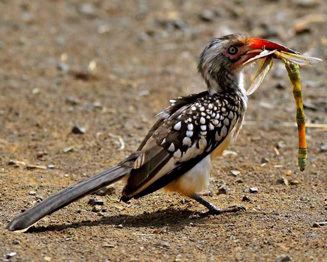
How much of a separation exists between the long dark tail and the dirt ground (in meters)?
0.10

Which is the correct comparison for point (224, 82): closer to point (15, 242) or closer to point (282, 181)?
point (282, 181)

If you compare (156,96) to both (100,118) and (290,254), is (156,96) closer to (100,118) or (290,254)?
(100,118)

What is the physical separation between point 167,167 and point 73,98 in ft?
10.1

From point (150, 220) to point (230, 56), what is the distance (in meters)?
1.33

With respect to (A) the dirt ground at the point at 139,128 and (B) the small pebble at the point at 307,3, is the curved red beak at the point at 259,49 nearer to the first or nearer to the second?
(A) the dirt ground at the point at 139,128

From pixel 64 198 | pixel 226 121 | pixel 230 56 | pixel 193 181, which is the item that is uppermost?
pixel 230 56

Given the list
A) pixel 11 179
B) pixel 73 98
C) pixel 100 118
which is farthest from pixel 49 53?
pixel 11 179

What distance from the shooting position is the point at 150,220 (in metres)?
5.47

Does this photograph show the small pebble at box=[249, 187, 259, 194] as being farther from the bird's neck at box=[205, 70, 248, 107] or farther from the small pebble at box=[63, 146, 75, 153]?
the small pebble at box=[63, 146, 75, 153]

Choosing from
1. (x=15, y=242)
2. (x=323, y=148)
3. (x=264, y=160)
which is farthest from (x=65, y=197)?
(x=323, y=148)

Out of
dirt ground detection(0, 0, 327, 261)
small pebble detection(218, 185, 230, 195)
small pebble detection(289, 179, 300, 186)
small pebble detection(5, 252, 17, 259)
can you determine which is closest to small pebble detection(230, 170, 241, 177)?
dirt ground detection(0, 0, 327, 261)

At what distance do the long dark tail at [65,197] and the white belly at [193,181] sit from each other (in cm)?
34

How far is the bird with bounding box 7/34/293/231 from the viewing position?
521 cm

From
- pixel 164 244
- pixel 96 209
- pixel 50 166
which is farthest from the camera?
pixel 50 166
